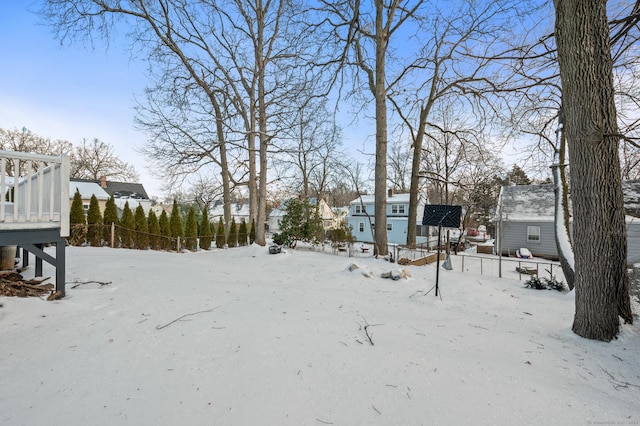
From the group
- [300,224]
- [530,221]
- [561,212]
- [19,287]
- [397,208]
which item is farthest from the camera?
[397,208]

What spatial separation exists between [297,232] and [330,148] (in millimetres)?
9248

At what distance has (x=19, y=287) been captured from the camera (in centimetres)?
326

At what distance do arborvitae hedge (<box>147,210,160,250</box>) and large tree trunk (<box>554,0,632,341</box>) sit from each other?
14.2 metres

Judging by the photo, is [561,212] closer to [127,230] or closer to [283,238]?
[283,238]

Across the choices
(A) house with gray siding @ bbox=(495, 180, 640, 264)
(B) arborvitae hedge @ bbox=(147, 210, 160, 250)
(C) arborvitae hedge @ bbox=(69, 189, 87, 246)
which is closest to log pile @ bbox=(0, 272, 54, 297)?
(C) arborvitae hedge @ bbox=(69, 189, 87, 246)

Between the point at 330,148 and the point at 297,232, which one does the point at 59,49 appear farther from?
the point at 330,148

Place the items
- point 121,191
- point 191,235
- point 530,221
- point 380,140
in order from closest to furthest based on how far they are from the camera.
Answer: point 380,140 < point 191,235 < point 530,221 < point 121,191

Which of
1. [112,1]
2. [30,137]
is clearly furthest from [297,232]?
[30,137]

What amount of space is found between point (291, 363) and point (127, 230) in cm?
1264

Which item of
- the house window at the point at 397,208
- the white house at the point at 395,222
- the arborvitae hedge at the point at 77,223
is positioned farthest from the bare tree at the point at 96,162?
the house window at the point at 397,208

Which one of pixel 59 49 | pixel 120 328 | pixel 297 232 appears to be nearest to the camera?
pixel 120 328

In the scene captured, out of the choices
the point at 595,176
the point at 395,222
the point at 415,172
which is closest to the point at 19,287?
the point at 595,176

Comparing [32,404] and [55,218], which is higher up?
[55,218]

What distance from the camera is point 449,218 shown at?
4.82 metres
